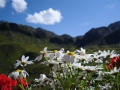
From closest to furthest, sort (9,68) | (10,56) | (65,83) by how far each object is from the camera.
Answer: (65,83)
(9,68)
(10,56)

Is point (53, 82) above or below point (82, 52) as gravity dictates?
below

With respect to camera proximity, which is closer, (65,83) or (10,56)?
(65,83)

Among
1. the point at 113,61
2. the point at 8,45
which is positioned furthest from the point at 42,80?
the point at 8,45

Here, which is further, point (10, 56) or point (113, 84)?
point (10, 56)

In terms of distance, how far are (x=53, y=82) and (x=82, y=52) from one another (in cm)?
97

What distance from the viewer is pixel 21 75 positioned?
116 inches

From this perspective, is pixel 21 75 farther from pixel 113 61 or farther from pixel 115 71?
pixel 113 61

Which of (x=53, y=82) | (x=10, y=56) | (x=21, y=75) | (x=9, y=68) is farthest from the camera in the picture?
(x=10, y=56)

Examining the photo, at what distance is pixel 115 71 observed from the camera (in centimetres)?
297

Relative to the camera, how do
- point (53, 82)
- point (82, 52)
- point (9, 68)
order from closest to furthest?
point (53, 82) → point (82, 52) → point (9, 68)

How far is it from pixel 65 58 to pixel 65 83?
0.98ft

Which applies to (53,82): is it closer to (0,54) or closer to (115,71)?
(115,71)

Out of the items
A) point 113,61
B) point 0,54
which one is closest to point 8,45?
point 0,54

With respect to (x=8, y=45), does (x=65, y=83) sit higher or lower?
lower
